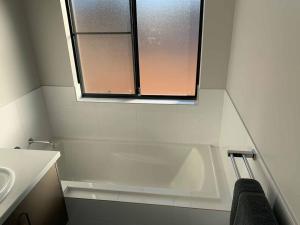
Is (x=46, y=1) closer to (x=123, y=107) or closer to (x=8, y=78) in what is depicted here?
(x=8, y=78)

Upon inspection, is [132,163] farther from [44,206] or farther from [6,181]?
[6,181]

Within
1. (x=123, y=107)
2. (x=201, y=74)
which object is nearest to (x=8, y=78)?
(x=123, y=107)

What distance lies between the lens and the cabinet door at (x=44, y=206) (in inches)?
43.1

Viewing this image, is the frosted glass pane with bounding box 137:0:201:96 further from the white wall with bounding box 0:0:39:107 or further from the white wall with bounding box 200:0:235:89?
the white wall with bounding box 0:0:39:107

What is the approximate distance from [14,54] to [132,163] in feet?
4.80

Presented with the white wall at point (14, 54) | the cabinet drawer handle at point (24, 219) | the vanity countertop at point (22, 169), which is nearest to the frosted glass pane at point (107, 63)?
the white wall at point (14, 54)

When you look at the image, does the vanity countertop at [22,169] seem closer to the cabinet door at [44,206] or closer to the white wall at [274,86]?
the cabinet door at [44,206]

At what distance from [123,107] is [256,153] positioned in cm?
135

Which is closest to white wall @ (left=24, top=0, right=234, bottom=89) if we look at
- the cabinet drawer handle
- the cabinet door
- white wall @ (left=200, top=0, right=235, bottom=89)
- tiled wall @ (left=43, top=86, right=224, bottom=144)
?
white wall @ (left=200, top=0, right=235, bottom=89)

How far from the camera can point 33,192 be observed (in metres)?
1.17

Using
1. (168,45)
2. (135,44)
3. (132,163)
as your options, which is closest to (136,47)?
(135,44)

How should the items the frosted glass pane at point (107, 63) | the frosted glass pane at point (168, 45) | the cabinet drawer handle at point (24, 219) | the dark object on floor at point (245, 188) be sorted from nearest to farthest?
the dark object on floor at point (245, 188)
the cabinet drawer handle at point (24, 219)
the frosted glass pane at point (168, 45)
the frosted glass pane at point (107, 63)

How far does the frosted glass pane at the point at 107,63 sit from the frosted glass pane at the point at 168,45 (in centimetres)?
14

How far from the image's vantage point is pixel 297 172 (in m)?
0.75
